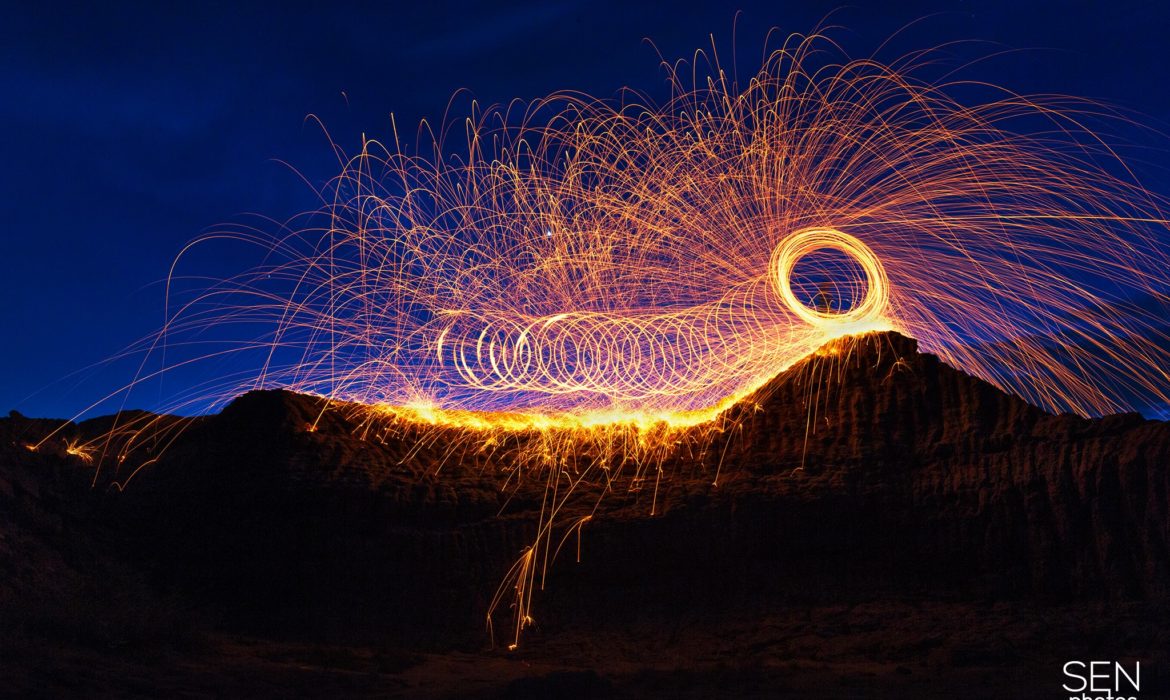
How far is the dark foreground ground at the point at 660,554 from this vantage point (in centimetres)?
1279

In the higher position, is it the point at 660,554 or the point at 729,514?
the point at 729,514

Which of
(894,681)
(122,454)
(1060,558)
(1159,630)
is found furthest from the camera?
(122,454)

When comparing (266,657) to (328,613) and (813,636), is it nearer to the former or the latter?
(328,613)

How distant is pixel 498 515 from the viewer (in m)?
18.2

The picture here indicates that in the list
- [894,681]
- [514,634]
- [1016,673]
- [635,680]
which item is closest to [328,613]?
[514,634]

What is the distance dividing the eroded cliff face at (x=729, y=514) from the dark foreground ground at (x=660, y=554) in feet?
0.16

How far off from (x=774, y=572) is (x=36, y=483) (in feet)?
53.2

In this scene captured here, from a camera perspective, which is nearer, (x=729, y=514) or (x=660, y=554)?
(x=660, y=554)

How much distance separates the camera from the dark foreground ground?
1279cm

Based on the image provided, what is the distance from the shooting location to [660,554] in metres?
17.0

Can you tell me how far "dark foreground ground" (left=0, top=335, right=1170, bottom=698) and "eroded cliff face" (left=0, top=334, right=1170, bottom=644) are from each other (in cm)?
5

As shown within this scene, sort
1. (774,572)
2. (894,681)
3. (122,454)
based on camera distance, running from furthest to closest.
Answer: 1. (122,454)
2. (774,572)
3. (894,681)

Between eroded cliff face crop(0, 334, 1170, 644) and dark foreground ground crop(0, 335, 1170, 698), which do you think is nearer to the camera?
dark foreground ground crop(0, 335, 1170, 698)

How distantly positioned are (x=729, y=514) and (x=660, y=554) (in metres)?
1.65
